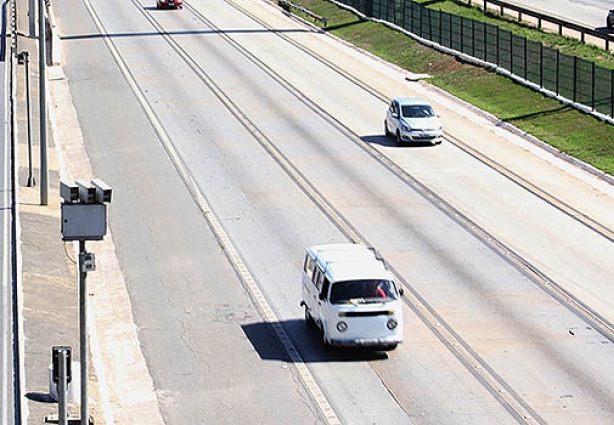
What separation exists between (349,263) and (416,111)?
2337cm

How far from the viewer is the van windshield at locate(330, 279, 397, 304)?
86.6 ft

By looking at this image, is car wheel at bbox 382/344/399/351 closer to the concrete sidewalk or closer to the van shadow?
the van shadow

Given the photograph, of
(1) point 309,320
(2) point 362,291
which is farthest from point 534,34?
(2) point 362,291

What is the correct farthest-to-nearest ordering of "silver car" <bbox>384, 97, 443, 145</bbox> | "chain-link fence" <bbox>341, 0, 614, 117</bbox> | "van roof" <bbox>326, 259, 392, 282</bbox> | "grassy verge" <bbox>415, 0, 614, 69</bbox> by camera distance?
1. "grassy verge" <bbox>415, 0, 614, 69</bbox>
2. "chain-link fence" <bbox>341, 0, 614, 117</bbox>
3. "silver car" <bbox>384, 97, 443, 145</bbox>
4. "van roof" <bbox>326, 259, 392, 282</bbox>

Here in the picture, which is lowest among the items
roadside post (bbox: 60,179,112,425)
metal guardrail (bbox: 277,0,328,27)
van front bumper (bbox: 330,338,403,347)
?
metal guardrail (bbox: 277,0,328,27)

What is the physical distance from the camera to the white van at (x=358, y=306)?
26234mm

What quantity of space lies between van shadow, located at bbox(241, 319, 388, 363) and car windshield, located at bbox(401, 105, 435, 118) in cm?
2160

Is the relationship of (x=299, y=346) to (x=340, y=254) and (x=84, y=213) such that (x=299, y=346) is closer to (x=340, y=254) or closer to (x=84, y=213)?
(x=340, y=254)

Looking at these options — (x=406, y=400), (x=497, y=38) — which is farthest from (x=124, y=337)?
(x=497, y=38)

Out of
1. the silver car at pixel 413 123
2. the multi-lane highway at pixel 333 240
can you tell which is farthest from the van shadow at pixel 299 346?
the silver car at pixel 413 123

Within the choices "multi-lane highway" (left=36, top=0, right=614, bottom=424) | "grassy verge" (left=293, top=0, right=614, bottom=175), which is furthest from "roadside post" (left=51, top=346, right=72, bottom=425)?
"grassy verge" (left=293, top=0, right=614, bottom=175)

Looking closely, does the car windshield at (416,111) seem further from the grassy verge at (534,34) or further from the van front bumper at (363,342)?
the van front bumper at (363,342)

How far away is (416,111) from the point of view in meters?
50.0

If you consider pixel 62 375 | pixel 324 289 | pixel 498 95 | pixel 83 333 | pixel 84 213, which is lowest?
pixel 498 95
